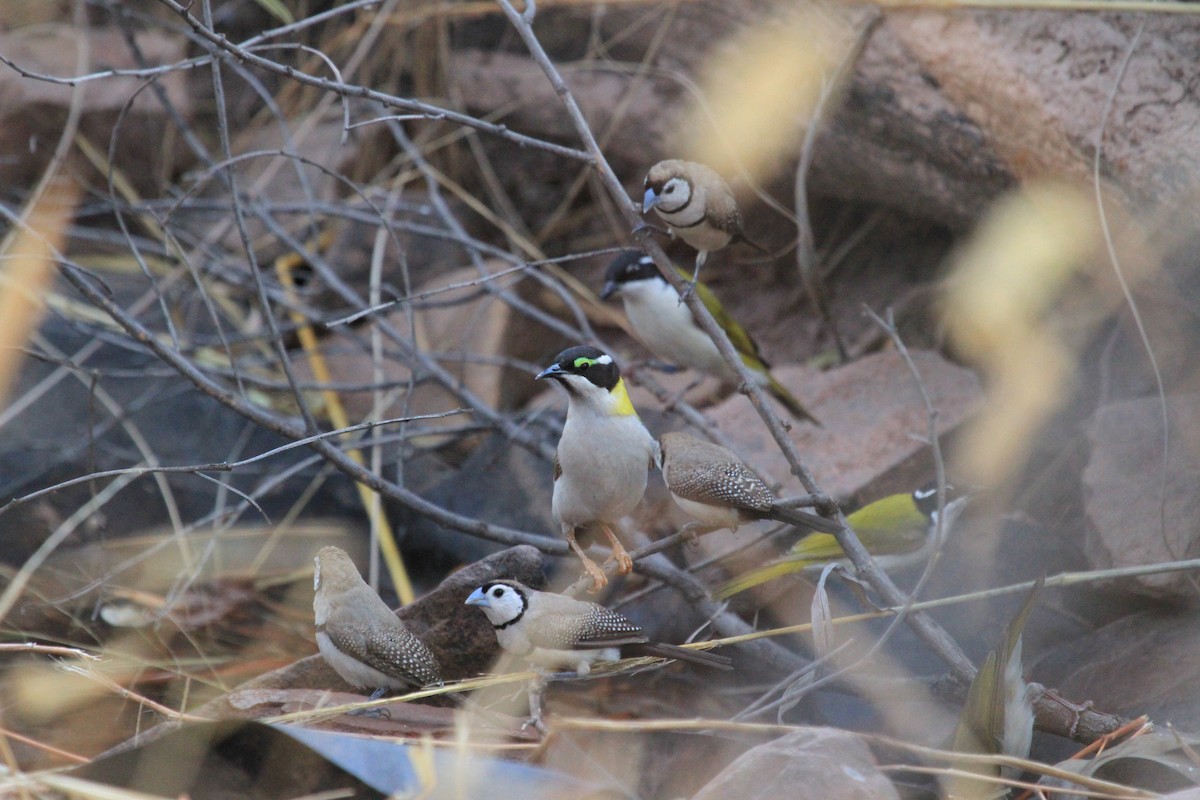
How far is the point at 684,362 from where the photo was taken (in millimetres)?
4918

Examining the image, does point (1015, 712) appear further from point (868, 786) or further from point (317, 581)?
point (317, 581)

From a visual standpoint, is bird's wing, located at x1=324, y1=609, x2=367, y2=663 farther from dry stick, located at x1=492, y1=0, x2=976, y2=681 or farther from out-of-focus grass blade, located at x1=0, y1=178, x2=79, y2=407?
out-of-focus grass blade, located at x1=0, y1=178, x2=79, y2=407

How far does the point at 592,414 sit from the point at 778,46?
2.27 meters

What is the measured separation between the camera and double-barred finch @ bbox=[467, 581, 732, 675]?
3014 millimetres

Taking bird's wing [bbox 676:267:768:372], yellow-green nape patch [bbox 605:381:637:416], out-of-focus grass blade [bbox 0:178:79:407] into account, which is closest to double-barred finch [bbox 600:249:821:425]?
bird's wing [bbox 676:267:768:372]

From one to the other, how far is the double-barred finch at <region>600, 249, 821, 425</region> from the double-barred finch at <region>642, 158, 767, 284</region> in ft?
3.67

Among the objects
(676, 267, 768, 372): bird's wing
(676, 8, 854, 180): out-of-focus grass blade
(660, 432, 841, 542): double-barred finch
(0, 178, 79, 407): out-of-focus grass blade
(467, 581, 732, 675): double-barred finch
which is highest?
(676, 8, 854, 180): out-of-focus grass blade

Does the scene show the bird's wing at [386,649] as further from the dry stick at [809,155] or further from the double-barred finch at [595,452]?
the dry stick at [809,155]

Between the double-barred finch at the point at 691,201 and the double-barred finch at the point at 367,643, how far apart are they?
134cm

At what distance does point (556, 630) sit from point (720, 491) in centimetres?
59

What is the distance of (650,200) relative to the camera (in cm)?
342

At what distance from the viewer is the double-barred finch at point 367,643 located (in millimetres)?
3037

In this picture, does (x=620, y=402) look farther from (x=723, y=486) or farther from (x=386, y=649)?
(x=386, y=649)

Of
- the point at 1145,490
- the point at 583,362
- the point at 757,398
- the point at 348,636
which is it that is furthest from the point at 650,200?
the point at 1145,490
